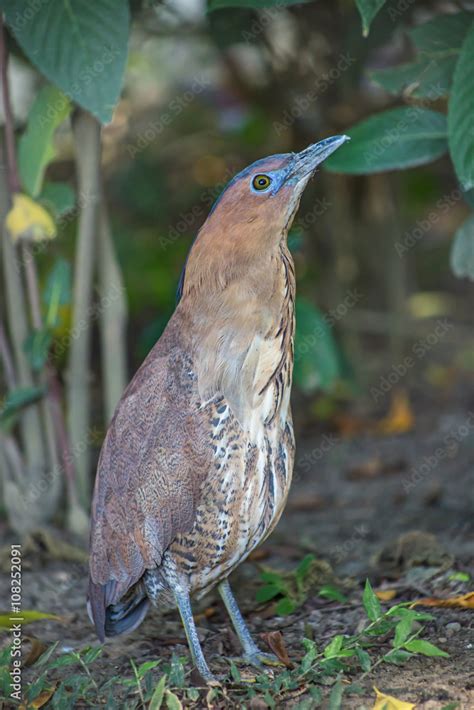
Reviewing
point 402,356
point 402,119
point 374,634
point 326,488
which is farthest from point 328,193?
point 374,634

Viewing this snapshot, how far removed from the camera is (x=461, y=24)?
3729 millimetres

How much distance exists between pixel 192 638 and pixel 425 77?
2.25 metres

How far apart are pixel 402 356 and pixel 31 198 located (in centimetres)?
337

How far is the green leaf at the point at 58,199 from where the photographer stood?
397cm

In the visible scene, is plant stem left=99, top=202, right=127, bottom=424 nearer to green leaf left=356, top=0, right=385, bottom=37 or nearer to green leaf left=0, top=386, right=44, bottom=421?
green leaf left=0, top=386, right=44, bottom=421

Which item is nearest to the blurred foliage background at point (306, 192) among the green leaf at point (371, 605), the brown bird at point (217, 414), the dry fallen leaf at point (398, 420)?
the dry fallen leaf at point (398, 420)

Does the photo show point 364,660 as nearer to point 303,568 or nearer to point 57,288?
point 303,568

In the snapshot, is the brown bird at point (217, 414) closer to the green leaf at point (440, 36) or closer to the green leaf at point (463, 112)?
the green leaf at point (463, 112)

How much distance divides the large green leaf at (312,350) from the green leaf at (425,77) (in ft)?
3.87

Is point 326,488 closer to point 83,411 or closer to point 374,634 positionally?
point 83,411

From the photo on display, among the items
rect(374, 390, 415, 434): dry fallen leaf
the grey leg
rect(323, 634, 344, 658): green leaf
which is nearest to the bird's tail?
the grey leg

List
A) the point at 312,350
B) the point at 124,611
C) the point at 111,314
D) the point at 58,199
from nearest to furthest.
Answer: the point at 124,611 → the point at 58,199 → the point at 111,314 → the point at 312,350

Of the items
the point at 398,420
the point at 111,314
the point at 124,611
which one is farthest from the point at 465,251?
the point at 398,420

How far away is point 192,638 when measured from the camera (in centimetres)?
301
